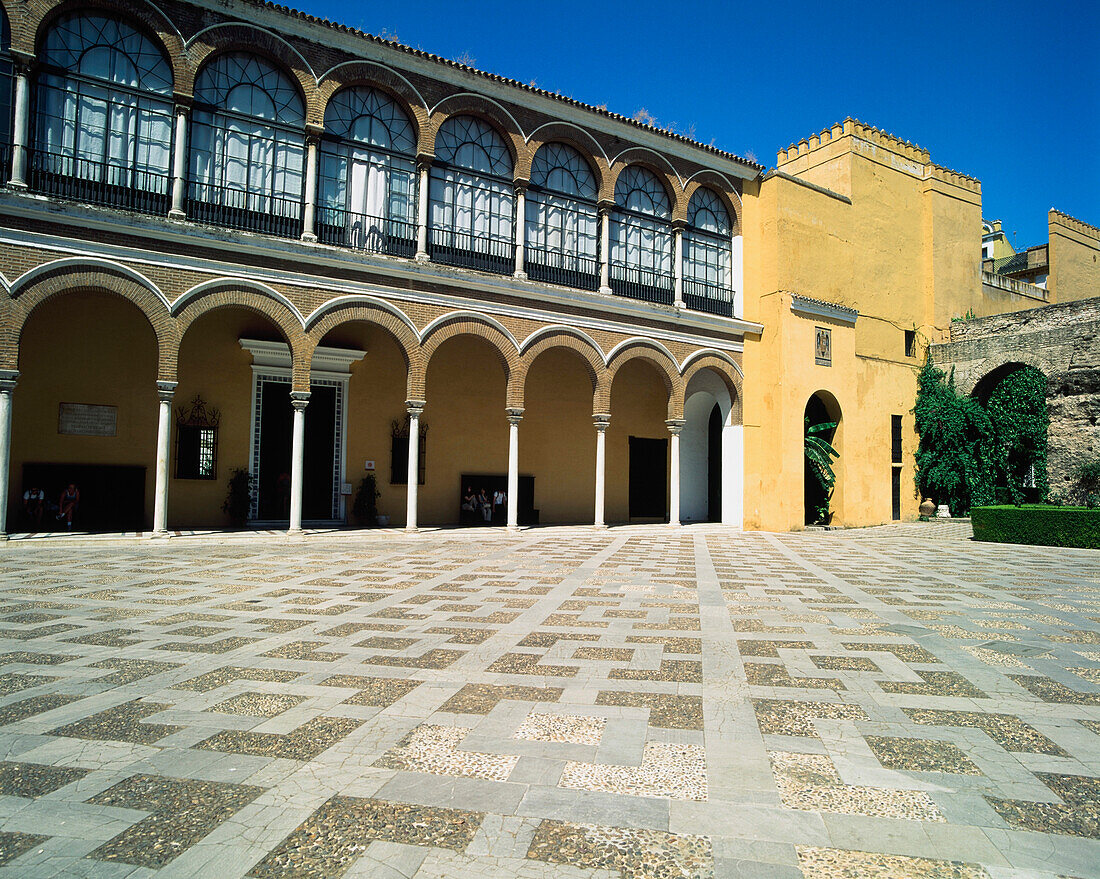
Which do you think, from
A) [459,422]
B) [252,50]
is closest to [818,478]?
[459,422]

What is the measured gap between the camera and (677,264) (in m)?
18.5

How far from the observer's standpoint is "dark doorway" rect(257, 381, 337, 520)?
51.3 feet

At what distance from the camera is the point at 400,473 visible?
16734 mm

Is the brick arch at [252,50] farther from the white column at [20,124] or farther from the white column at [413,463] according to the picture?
the white column at [413,463]

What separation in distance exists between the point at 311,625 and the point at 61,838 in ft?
12.2

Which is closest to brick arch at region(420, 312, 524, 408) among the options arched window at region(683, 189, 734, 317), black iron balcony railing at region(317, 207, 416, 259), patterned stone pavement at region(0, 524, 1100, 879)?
black iron balcony railing at region(317, 207, 416, 259)

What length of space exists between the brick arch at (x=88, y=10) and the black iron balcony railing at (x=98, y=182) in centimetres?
172

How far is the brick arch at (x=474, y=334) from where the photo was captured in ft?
49.2

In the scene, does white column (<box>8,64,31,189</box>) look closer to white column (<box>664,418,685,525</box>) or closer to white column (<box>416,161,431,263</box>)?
white column (<box>416,161,431,263</box>)

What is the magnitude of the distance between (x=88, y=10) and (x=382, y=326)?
7297 mm

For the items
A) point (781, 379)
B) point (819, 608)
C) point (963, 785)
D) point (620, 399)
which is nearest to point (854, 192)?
point (781, 379)

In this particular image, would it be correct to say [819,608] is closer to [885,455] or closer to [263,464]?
[263,464]

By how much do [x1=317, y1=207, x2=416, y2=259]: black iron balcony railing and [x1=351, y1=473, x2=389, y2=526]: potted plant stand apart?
5195mm

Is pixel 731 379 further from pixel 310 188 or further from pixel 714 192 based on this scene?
pixel 310 188
